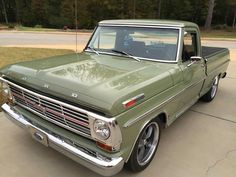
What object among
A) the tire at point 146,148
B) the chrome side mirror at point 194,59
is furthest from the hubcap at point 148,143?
the chrome side mirror at point 194,59

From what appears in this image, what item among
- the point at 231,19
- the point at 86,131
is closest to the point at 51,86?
the point at 86,131

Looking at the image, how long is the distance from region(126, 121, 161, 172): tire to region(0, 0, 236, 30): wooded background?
38163 mm

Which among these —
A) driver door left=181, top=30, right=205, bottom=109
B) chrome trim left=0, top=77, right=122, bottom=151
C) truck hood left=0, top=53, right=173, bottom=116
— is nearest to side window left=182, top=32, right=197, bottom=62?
driver door left=181, top=30, right=205, bottom=109

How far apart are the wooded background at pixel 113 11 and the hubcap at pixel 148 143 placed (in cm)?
3816

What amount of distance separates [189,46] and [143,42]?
0.84 meters

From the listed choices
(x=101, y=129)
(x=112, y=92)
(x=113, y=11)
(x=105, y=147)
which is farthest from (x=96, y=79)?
(x=113, y=11)

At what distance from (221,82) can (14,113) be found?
6.18 meters

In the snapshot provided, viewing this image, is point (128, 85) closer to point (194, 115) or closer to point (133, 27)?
point (133, 27)

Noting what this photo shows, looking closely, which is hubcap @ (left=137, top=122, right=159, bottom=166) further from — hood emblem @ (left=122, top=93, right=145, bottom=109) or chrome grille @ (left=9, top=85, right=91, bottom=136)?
chrome grille @ (left=9, top=85, right=91, bottom=136)

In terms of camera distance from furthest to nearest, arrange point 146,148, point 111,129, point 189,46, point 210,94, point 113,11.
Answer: point 113,11, point 210,94, point 189,46, point 146,148, point 111,129

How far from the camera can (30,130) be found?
10.3 ft

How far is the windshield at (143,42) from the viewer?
3889 millimetres

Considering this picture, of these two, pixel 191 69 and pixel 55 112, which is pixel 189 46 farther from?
pixel 55 112

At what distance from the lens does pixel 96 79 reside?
2.94 meters
